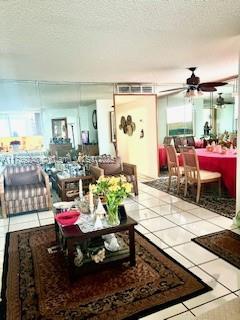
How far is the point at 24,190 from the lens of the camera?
14.2 feet

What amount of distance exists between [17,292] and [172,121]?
689 cm

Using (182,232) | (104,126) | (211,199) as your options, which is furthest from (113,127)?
(182,232)

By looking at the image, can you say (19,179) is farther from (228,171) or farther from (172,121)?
(172,121)

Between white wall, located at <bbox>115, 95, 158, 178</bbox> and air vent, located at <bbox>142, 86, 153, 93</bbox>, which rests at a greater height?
air vent, located at <bbox>142, 86, 153, 93</bbox>

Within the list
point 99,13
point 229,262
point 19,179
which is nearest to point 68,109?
point 19,179

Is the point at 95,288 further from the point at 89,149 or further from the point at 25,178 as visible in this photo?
the point at 89,149

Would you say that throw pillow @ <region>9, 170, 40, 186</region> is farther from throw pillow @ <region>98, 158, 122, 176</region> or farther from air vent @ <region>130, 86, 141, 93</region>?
air vent @ <region>130, 86, 141, 93</region>

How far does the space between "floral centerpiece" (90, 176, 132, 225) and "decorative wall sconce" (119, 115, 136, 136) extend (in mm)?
5272

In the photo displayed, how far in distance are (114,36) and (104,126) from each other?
3373 mm

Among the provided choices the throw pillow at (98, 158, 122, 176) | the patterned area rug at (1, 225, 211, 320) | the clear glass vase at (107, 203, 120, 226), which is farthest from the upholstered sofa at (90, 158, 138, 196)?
the clear glass vase at (107, 203, 120, 226)

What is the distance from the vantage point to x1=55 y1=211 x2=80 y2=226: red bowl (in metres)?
2.48

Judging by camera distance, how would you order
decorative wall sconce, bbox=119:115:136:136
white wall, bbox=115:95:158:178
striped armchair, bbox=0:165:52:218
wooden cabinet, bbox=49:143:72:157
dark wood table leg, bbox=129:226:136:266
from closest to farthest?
1. dark wood table leg, bbox=129:226:136:266
2. striped armchair, bbox=0:165:52:218
3. wooden cabinet, bbox=49:143:72:157
4. white wall, bbox=115:95:158:178
5. decorative wall sconce, bbox=119:115:136:136

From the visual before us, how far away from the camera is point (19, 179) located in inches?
185

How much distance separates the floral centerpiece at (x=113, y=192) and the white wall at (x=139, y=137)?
4147mm
